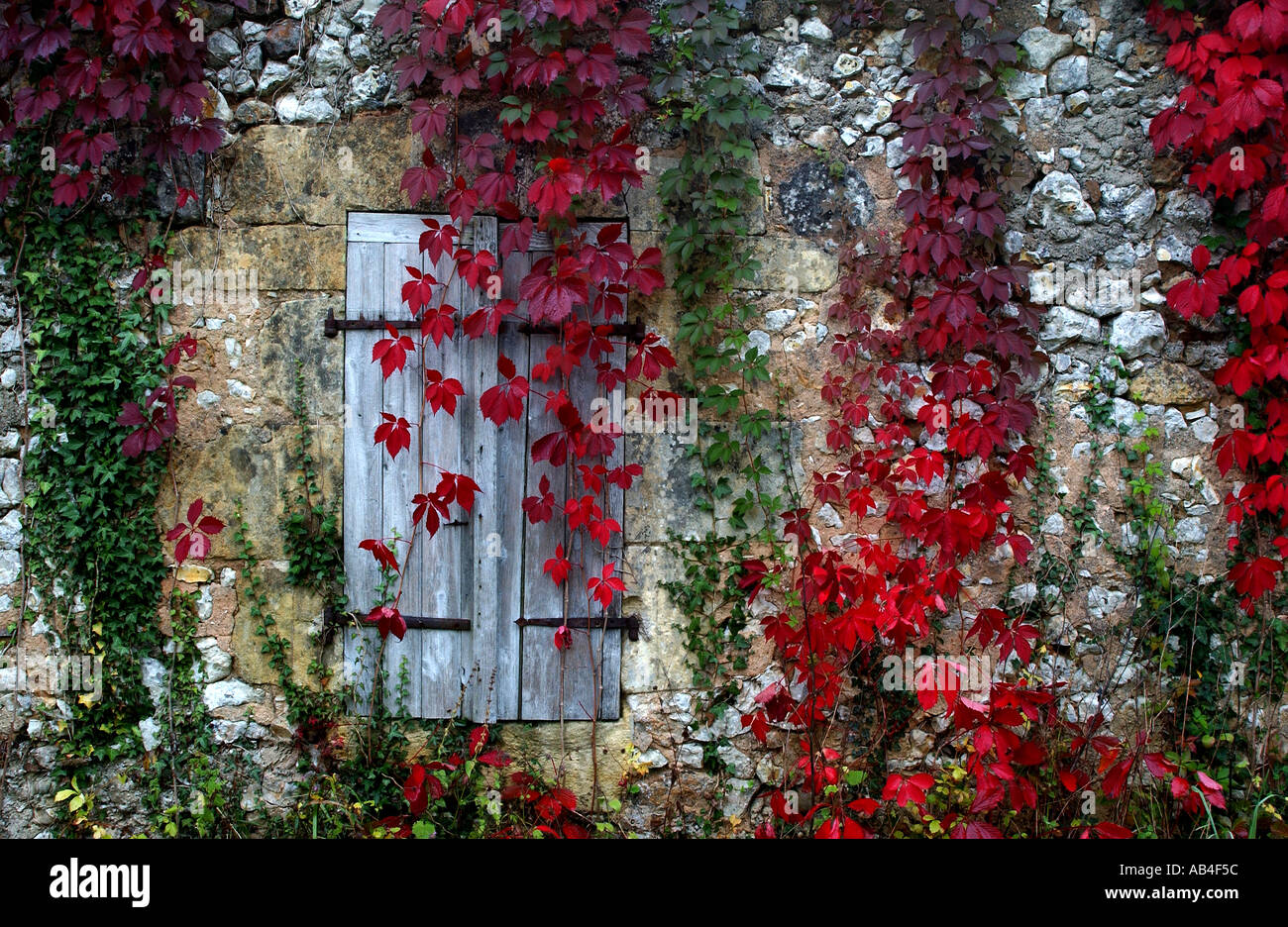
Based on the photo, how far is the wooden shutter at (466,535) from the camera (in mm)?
3205

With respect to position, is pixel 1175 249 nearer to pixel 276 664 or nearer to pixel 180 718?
pixel 276 664

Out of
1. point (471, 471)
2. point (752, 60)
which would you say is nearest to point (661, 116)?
point (752, 60)

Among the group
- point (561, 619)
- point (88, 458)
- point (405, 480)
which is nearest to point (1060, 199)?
point (561, 619)

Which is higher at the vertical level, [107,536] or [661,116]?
[661,116]

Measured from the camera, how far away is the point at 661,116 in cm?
320

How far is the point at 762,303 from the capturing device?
10.7ft

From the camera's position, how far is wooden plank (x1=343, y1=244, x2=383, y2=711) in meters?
3.20

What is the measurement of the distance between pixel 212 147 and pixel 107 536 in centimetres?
148

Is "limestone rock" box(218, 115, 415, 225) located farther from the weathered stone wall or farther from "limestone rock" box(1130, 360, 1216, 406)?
"limestone rock" box(1130, 360, 1216, 406)

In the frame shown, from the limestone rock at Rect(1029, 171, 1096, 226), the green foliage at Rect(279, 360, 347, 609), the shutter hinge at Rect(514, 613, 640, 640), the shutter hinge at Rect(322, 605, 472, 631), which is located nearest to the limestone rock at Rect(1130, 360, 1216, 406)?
the limestone rock at Rect(1029, 171, 1096, 226)

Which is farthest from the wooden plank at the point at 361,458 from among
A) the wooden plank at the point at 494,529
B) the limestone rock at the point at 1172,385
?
the limestone rock at the point at 1172,385

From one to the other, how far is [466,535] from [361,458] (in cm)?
50

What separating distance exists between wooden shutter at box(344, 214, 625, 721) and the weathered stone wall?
0.10 metres

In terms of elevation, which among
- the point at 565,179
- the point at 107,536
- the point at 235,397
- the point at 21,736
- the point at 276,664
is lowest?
the point at 21,736
